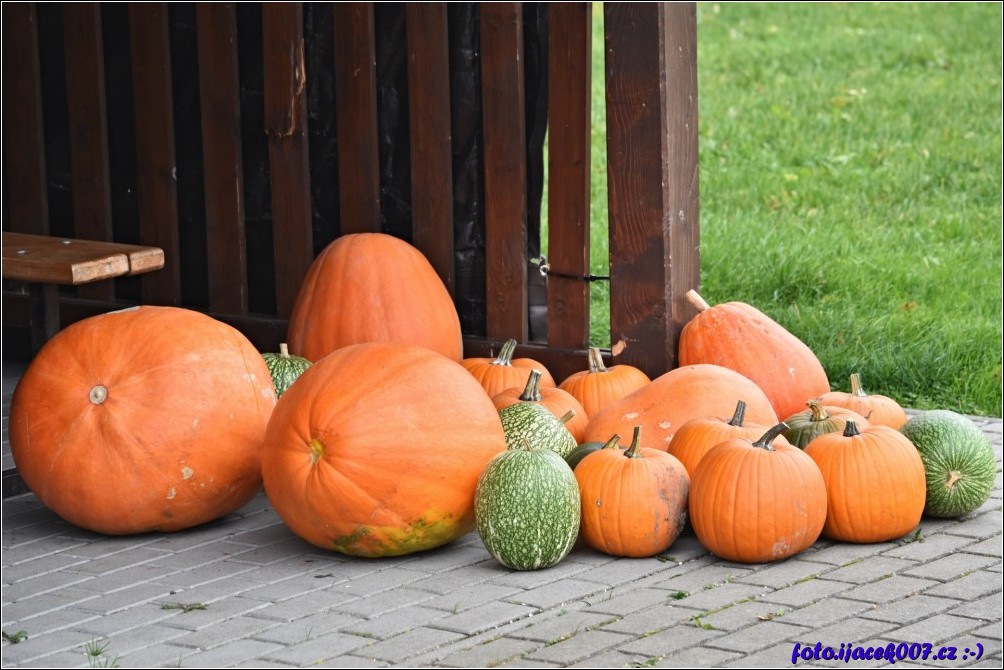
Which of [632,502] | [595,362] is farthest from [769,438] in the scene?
[595,362]

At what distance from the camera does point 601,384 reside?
5.12 m

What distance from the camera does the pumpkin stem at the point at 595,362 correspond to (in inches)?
205

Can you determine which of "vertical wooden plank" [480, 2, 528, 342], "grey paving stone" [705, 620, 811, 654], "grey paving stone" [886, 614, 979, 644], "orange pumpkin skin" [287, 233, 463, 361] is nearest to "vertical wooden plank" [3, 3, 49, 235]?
"orange pumpkin skin" [287, 233, 463, 361]

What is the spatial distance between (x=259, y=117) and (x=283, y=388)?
5.40 feet

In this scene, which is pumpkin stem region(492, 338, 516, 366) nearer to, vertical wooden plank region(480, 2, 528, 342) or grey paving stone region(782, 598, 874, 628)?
vertical wooden plank region(480, 2, 528, 342)

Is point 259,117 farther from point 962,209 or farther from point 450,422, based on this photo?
point 962,209

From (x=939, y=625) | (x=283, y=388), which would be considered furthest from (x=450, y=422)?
(x=939, y=625)

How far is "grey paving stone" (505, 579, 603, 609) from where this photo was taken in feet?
12.2

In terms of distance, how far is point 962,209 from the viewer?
8.93 meters

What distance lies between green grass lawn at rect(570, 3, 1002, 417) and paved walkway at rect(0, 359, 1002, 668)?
2.33 m

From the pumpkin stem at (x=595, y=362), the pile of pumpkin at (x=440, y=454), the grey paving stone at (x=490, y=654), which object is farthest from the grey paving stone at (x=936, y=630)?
the pumpkin stem at (x=595, y=362)

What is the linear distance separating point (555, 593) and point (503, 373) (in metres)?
1.48

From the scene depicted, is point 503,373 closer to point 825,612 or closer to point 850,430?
point 850,430

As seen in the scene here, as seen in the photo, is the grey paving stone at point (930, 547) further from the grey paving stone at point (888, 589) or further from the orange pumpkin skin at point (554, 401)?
the orange pumpkin skin at point (554, 401)
